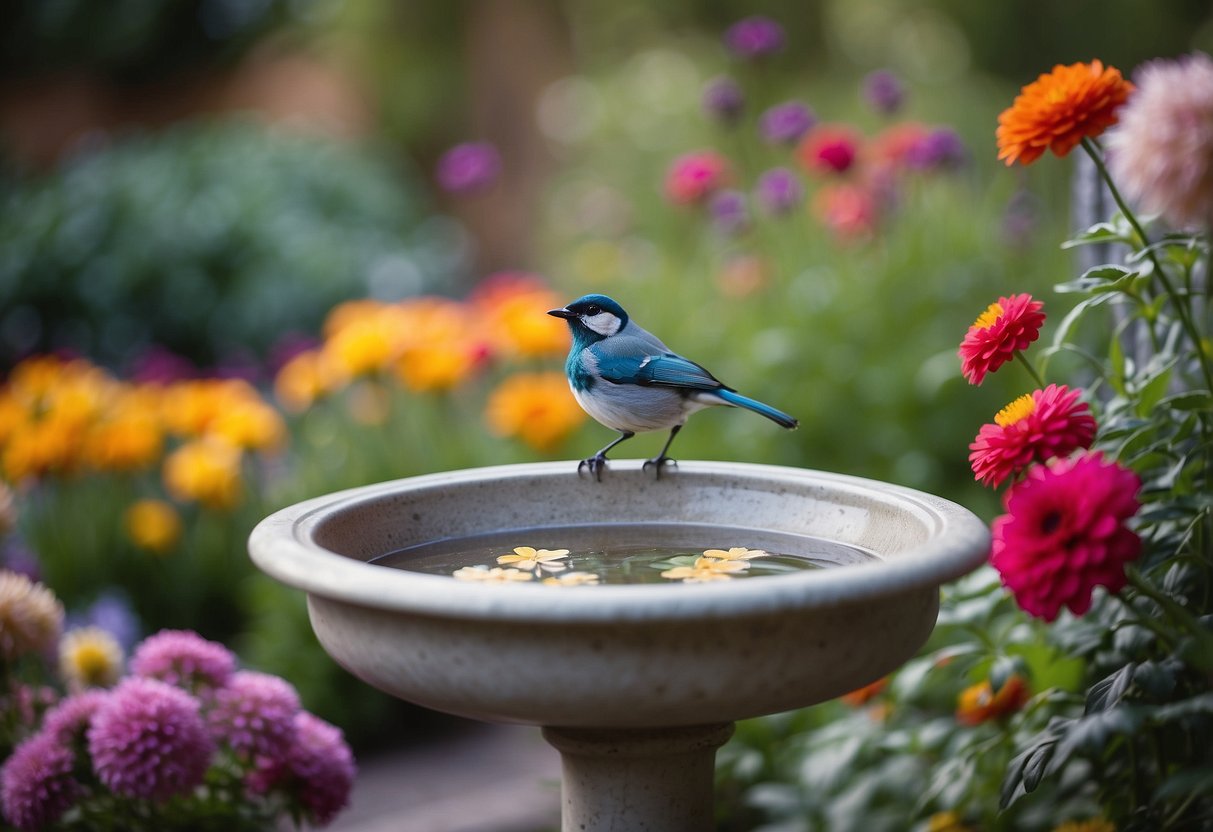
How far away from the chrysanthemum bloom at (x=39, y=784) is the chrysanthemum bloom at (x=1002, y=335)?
176 cm

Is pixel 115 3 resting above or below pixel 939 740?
above

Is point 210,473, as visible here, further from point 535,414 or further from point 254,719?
point 254,719

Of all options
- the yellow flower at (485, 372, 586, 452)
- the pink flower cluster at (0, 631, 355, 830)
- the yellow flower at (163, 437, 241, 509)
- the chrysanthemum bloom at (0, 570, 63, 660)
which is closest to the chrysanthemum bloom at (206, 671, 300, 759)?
the pink flower cluster at (0, 631, 355, 830)

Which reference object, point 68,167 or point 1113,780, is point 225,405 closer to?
point 1113,780

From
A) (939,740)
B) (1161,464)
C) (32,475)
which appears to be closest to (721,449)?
(939,740)

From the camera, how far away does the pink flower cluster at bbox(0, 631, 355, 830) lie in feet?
6.77

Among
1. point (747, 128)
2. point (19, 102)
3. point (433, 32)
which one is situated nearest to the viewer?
point (747, 128)

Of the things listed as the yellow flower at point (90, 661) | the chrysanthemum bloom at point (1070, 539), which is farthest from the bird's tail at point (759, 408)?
the yellow flower at point (90, 661)

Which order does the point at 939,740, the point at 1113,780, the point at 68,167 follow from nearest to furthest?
the point at 1113,780
the point at 939,740
the point at 68,167

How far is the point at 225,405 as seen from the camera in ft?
13.0

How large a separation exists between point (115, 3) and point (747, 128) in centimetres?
546

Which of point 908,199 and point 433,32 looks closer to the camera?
point 908,199

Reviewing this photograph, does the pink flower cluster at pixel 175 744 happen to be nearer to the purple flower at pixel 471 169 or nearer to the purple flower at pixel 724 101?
the purple flower at pixel 471 169

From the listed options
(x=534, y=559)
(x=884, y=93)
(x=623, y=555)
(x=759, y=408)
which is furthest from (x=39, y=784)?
(x=884, y=93)
